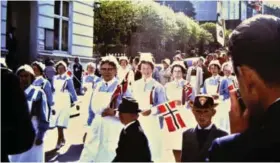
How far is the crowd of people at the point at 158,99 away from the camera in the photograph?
146 centimetres

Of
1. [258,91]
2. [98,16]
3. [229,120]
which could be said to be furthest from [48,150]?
[258,91]

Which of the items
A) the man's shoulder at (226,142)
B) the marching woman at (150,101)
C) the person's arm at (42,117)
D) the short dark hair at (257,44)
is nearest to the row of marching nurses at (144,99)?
the marching woman at (150,101)

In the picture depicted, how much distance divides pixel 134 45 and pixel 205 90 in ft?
1.17

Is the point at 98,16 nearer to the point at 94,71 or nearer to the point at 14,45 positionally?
the point at 94,71

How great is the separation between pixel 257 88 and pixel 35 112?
33.4 inches

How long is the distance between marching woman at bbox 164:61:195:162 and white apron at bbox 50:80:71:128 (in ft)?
1.41

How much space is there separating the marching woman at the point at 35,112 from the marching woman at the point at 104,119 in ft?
0.67

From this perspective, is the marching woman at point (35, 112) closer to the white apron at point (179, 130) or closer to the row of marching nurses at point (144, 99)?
the row of marching nurses at point (144, 99)

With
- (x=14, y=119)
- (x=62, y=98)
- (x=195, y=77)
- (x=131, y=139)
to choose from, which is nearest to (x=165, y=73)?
(x=195, y=77)

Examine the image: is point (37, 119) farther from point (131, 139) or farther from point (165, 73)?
point (165, 73)

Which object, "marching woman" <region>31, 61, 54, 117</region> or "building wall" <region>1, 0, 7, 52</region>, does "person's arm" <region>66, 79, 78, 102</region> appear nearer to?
"marching woman" <region>31, 61, 54, 117</region>

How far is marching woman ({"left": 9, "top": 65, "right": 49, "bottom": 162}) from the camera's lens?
5.54 feet

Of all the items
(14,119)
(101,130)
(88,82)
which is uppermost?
(88,82)

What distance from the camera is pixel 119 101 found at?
188 centimetres
